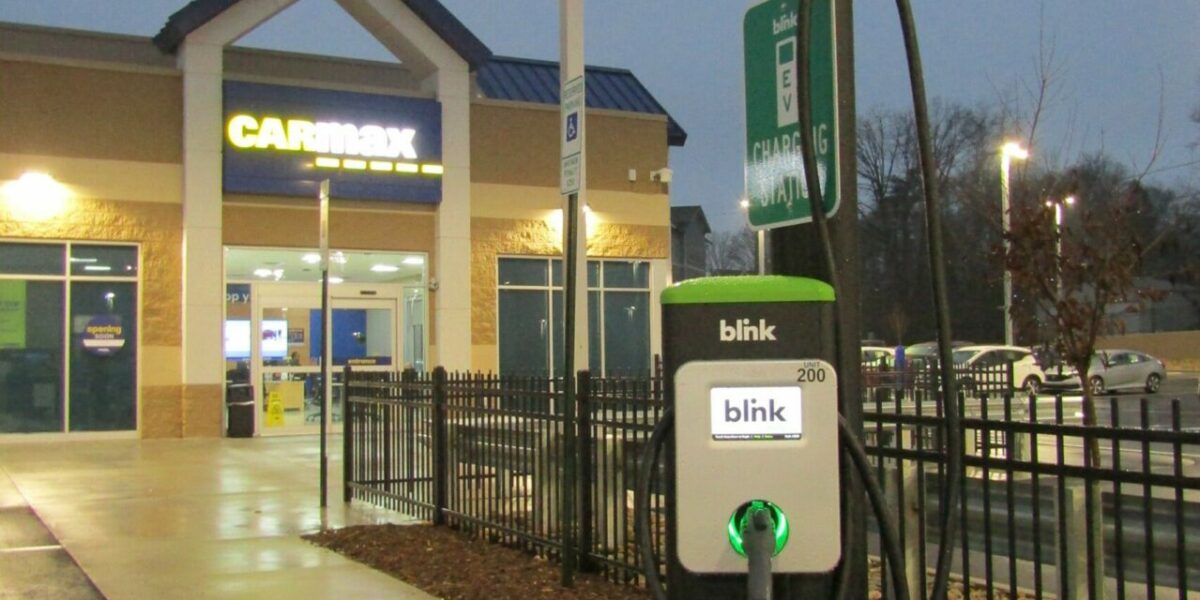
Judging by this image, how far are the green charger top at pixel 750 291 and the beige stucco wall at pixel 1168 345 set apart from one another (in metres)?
57.0

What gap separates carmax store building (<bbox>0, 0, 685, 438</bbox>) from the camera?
19.7m

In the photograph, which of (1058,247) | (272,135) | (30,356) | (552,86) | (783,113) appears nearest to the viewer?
(783,113)

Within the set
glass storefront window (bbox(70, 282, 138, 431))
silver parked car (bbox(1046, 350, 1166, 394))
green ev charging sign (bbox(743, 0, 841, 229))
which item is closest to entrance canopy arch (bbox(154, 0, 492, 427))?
glass storefront window (bbox(70, 282, 138, 431))

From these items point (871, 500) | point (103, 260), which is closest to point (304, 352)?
point (103, 260)

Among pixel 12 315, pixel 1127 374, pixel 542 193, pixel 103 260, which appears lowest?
pixel 1127 374

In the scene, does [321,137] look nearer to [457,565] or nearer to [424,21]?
[424,21]

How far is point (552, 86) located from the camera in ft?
89.5

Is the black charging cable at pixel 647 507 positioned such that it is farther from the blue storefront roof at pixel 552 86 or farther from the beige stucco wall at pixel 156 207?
the blue storefront roof at pixel 552 86

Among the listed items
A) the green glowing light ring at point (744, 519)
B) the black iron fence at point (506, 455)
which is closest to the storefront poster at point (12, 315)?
the black iron fence at point (506, 455)

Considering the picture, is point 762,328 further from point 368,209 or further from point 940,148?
point 940,148

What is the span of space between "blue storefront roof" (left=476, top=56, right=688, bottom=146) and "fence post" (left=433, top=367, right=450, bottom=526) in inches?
646

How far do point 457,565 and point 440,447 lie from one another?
1.73 m

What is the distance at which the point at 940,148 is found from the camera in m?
48.2

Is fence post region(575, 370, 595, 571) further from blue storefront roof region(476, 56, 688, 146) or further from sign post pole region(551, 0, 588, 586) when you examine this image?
blue storefront roof region(476, 56, 688, 146)
